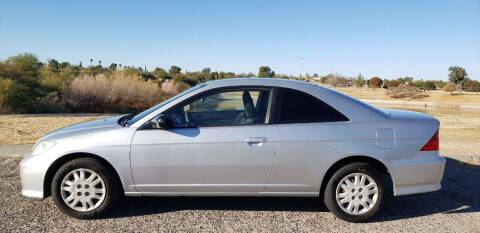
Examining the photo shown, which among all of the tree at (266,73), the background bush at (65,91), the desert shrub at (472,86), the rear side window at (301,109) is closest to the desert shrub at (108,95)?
the background bush at (65,91)

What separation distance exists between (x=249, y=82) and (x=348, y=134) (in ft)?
4.28

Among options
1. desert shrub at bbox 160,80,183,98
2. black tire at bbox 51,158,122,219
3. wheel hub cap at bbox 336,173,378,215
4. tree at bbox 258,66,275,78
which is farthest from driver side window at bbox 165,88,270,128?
desert shrub at bbox 160,80,183,98

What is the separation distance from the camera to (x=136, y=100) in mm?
20984

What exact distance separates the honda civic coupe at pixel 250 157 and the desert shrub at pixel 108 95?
16.5 metres

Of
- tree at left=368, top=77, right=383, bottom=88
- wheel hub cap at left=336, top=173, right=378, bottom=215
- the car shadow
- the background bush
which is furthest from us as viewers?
tree at left=368, top=77, right=383, bottom=88

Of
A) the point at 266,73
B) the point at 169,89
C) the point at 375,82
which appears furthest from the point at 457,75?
the point at 169,89

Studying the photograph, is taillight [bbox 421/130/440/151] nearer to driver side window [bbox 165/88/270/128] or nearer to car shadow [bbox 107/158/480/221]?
car shadow [bbox 107/158/480/221]

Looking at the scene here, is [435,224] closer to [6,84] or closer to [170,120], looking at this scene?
[170,120]

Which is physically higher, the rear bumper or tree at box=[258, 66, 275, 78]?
tree at box=[258, 66, 275, 78]

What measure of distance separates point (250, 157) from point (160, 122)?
106cm

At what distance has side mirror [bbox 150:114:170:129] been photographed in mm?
3758

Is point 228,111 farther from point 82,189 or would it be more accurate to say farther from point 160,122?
point 82,189

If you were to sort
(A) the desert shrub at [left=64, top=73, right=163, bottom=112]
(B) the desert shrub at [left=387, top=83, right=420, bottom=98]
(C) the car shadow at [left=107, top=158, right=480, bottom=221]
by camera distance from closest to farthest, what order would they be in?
(C) the car shadow at [left=107, top=158, right=480, bottom=221]
(A) the desert shrub at [left=64, top=73, right=163, bottom=112]
(B) the desert shrub at [left=387, top=83, right=420, bottom=98]

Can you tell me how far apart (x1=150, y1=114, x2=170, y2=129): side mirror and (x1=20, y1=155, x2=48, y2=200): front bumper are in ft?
4.21
